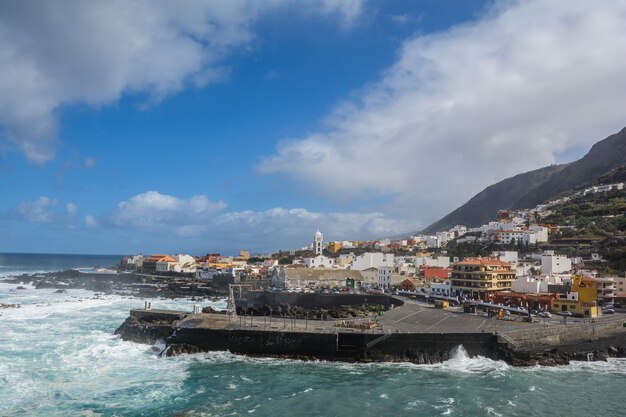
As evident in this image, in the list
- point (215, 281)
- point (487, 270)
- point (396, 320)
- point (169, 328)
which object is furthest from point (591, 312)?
point (215, 281)

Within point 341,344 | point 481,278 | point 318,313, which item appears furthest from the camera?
point 481,278

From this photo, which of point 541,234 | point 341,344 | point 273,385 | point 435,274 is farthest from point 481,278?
point 541,234

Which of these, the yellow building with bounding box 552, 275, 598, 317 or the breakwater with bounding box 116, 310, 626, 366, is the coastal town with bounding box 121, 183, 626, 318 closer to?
the yellow building with bounding box 552, 275, 598, 317

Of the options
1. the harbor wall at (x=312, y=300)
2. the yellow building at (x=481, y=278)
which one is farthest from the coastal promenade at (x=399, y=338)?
the harbor wall at (x=312, y=300)

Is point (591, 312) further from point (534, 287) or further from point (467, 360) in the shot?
point (467, 360)

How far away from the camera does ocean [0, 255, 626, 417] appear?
63.3 feet

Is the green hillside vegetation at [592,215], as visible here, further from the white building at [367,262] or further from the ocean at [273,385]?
the ocean at [273,385]

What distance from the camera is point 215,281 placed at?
76.3 m

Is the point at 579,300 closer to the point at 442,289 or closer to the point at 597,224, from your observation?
the point at 442,289

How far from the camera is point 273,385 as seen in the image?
2242 cm

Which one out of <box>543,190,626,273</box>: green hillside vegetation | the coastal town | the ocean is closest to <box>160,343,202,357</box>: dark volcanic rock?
the ocean

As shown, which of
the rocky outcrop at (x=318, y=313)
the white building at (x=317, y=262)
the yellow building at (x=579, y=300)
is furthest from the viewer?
the white building at (x=317, y=262)

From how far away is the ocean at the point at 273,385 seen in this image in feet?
63.3

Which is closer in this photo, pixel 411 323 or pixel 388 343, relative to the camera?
pixel 388 343
